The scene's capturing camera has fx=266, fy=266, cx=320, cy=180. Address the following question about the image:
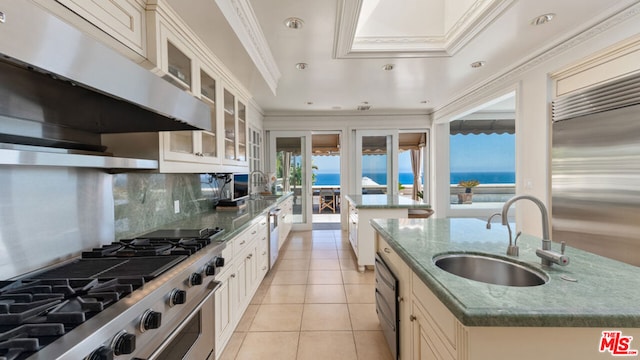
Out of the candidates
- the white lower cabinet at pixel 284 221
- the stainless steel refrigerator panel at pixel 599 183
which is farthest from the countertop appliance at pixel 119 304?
the stainless steel refrigerator panel at pixel 599 183

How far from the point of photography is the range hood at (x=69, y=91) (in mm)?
646

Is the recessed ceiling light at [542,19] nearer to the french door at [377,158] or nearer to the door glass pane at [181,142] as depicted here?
the door glass pane at [181,142]

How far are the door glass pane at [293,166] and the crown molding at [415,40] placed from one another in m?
3.18

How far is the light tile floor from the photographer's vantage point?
2010 millimetres

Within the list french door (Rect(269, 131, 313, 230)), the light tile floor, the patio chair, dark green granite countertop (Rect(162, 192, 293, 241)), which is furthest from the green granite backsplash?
the patio chair

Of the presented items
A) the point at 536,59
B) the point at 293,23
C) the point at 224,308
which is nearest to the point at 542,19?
the point at 536,59

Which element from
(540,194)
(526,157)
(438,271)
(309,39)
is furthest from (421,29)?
(438,271)

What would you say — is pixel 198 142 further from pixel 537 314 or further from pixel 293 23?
pixel 537 314

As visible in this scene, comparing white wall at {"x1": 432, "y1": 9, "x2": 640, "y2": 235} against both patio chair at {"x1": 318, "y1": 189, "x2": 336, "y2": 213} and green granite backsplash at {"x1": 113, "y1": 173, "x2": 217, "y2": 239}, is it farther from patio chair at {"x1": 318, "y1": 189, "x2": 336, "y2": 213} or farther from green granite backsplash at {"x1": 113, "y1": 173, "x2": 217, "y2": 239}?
patio chair at {"x1": 318, "y1": 189, "x2": 336, "y2": 213}

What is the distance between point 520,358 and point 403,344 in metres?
0.83

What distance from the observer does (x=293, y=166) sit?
6160mm

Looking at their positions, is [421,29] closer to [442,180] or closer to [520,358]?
[520,358]

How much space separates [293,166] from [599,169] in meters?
4.90

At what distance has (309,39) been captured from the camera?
271cm
